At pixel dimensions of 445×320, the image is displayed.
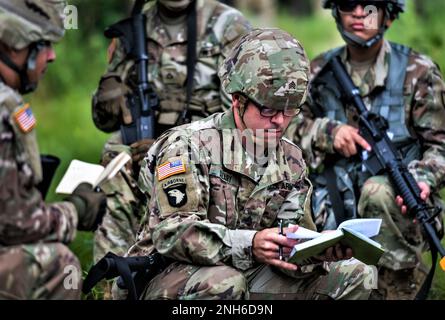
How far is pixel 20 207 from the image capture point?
3.88 meters

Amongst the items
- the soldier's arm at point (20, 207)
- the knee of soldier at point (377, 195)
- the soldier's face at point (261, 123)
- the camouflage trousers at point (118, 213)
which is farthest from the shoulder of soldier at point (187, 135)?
the knee of soldier at point (377, 195)

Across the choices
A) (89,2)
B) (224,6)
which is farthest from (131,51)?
(89,2)

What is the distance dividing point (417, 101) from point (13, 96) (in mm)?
A: 2945

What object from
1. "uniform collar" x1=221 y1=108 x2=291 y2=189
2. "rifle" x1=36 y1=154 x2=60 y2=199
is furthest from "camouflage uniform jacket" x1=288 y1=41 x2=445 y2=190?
"rifle" x1=36 y1=154 x2=60 y2=199

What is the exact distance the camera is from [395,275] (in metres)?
6.09

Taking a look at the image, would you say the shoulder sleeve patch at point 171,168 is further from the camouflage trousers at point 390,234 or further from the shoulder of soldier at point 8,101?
the camouflage trousers at point 390,234

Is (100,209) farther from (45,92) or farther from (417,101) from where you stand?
(45,92)

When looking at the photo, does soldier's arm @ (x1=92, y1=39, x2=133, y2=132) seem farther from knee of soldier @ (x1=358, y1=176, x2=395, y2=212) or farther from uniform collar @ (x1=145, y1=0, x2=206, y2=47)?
knee of soldier @ (x1=358, y1=176, x2=395, y2=212)

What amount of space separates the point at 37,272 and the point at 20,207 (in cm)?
26

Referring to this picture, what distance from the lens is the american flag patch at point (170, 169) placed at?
4.48 meters

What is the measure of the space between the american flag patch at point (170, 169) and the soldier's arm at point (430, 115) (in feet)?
6.58

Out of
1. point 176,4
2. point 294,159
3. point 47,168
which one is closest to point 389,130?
point 176,4

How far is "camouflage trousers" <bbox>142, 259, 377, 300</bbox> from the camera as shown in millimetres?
4414

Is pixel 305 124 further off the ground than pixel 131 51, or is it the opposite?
pixel 131 51
